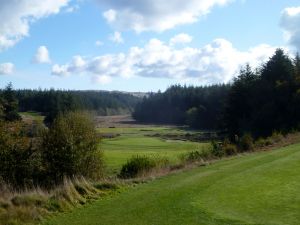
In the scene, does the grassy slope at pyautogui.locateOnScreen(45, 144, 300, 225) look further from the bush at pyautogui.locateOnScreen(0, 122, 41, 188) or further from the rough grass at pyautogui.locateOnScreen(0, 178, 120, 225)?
the bush at pyautogui.locateOnScreen(0, 122, 41, 188)

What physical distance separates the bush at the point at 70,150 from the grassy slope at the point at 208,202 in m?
15.3

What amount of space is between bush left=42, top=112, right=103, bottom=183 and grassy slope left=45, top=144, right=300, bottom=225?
15.3 metres

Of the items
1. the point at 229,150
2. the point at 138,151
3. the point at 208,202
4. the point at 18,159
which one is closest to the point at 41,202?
the point at 208,202

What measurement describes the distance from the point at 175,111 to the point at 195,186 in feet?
577

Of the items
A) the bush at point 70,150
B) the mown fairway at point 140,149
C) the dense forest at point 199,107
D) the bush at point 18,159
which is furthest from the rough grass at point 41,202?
the dense forest at point 199,107

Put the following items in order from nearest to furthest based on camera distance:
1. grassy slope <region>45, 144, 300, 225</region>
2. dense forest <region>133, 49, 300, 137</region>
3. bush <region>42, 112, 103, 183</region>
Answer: grassy slope <region>45, 144, 300, 225</region> < bush <region>42, 112, 103, 183</region> < dense forest <region>133, 49, 300, 137</region>

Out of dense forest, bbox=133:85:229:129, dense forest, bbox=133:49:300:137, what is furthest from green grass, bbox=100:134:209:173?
dense forest, bbox=133:85:229:129

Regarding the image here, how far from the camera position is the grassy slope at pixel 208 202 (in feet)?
37.9

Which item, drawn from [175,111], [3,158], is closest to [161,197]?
[3,158]

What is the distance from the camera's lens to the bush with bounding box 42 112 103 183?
33219 millimetres

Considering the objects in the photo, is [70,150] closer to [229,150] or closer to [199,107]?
[229,150]

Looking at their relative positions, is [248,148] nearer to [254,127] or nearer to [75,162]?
[75,162]

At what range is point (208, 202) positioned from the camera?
13.4 meters

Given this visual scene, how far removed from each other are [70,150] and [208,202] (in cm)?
2134
